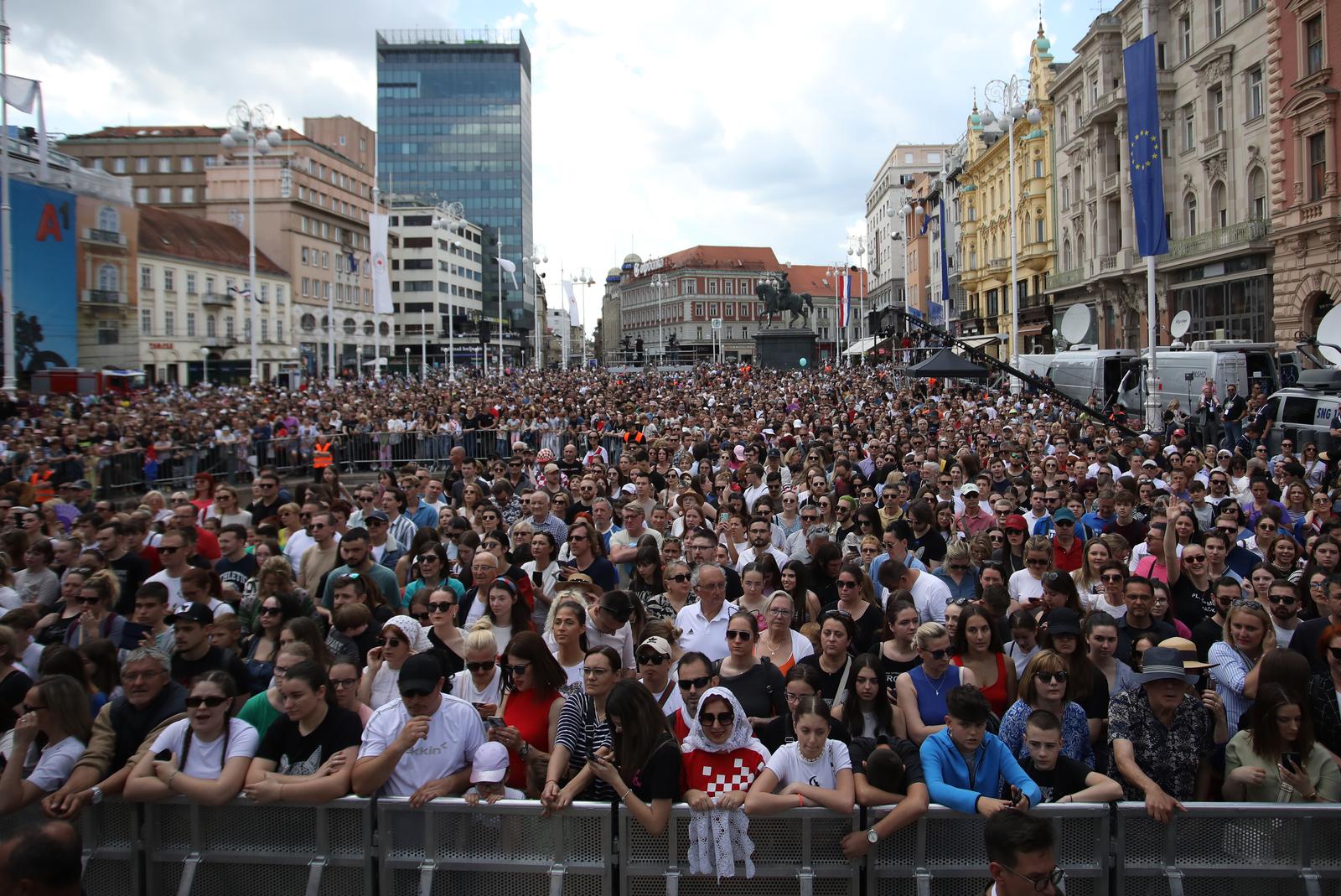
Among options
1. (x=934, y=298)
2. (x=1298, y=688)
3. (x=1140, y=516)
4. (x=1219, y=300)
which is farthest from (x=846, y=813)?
(x=934, y=298)

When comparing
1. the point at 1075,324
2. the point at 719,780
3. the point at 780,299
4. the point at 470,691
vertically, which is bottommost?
the point at 719,780

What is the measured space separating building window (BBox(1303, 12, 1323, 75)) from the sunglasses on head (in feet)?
99.6

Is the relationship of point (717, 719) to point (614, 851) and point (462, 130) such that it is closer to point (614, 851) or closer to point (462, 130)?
point (614, 851)

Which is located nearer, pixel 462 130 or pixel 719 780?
pixel 719 780

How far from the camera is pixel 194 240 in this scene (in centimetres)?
6669

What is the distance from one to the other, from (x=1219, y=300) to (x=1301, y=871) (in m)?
33.4

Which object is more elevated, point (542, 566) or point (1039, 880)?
point (542, 566)

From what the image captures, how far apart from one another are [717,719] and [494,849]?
1.08 metres

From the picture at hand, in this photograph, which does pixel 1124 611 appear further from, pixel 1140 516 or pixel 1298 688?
pixel 1140 516

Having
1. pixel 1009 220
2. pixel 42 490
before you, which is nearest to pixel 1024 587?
pixel 42 490

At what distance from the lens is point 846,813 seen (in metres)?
4.03

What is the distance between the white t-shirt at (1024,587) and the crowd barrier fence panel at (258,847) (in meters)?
4.49

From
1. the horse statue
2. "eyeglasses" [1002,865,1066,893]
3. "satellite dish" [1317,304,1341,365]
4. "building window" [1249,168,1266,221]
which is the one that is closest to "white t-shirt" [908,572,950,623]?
"eyeglasses" [1002,865,1066,893]

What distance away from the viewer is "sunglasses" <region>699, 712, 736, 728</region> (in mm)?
4098
